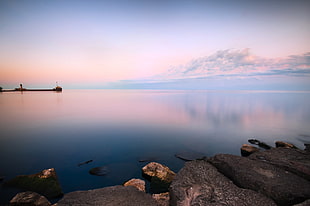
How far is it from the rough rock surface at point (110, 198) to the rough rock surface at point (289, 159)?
15.0 ft

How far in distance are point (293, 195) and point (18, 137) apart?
56.3ft

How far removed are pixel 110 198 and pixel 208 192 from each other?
2664mm

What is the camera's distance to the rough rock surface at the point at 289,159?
4.43 metres

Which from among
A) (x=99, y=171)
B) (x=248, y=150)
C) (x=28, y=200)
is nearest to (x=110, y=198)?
(x=28, y=200)

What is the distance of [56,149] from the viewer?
9734mm

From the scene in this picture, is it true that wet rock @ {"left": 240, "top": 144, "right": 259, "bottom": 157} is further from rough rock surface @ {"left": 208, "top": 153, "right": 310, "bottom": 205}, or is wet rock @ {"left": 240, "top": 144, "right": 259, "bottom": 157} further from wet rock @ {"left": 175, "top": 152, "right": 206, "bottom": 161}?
rough rock surface @ {"left": 208, "top": 153, "right": 310, "bottom": 205}

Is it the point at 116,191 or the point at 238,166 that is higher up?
the point at 238,166

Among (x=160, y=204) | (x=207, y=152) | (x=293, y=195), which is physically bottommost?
(x=207, y=152)

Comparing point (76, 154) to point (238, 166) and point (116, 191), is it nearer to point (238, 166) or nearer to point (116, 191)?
point (116, 191)

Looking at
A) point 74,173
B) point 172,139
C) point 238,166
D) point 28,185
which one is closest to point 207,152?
point 172,139

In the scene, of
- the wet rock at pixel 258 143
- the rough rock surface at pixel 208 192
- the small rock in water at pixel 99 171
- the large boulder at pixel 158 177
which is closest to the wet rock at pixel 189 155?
the large boulder at pixel 158 177

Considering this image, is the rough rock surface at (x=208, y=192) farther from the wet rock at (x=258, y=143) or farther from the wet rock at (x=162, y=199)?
the wet rock at (x=258, y=143)

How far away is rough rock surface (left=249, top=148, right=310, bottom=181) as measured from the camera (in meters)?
4.43

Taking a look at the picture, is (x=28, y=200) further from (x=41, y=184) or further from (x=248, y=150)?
(x=248, y=150)
